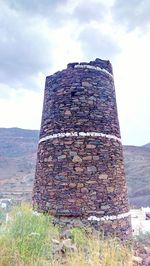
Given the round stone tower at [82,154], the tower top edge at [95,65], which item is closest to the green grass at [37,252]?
the round stone tower at [82,154]

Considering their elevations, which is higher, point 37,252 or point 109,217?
point 109,217

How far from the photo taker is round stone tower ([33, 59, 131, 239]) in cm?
768

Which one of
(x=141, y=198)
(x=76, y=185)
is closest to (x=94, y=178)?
(x=76, y=185)

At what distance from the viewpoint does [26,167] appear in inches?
1719

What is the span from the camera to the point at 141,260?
17.4 feet

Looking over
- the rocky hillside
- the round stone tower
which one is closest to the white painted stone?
the round stone tower

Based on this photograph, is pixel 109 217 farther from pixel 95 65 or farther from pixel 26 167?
pixel 26 167

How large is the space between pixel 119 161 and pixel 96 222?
5.82 feet

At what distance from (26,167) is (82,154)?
3667cm

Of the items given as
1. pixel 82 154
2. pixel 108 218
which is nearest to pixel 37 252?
pixel 108 218

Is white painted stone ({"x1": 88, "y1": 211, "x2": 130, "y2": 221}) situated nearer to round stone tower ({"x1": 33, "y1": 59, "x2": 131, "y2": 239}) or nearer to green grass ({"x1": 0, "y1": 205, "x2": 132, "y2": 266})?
round stone tower ({"x1": 33, "y1": 59, "x2": 131, "y2": 239})

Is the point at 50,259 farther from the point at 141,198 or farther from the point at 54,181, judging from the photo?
the point at 141,198

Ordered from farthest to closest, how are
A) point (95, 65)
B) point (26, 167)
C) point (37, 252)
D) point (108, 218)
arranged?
point (26, 167) < point (95, 65) < point (108, 218) < point (37, 252)

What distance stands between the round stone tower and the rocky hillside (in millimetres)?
20198
